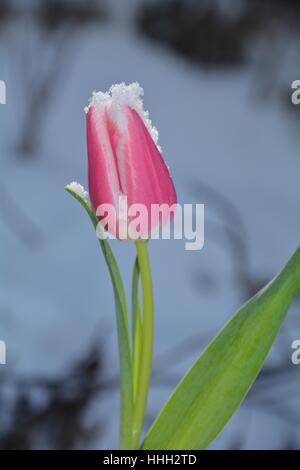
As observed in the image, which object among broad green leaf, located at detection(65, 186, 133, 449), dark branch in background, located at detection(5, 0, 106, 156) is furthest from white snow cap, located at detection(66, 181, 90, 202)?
dark branch in background, located at detection(5, 0, 106, 156)

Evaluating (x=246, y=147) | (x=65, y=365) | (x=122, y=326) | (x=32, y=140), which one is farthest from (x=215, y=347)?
(x=32, y=140)

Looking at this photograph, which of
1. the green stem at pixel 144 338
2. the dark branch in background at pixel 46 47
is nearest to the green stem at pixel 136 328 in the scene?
the green stem at pixel 144 338

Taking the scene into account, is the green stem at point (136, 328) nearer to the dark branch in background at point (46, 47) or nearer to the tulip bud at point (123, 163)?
the tulip bud at point (123, 163)

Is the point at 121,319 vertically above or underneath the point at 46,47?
underneath

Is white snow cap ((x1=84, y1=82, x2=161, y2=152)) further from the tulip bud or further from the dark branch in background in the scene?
the dark branch in background

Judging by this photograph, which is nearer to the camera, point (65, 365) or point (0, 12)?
point (65, 365)

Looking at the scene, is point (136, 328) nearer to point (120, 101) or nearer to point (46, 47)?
point (120, 101)

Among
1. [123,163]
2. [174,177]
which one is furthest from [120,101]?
[174,177]

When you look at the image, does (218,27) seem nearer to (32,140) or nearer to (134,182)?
(32,140)
